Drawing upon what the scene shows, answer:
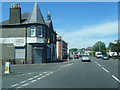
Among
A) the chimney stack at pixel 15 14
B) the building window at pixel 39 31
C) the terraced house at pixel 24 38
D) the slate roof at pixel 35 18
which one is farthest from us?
the chimney stack at pixel 15 14

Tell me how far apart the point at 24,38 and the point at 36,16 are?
450 cm

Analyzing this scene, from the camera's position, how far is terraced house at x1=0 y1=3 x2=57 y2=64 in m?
38.6

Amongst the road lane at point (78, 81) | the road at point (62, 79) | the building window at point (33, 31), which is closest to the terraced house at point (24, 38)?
the building window at point (33, 31)

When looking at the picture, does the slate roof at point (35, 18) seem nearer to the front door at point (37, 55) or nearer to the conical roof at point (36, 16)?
the conical roof at point (36, 16)

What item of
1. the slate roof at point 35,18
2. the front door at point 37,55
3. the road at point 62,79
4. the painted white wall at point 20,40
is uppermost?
the slate roof at point 35,18

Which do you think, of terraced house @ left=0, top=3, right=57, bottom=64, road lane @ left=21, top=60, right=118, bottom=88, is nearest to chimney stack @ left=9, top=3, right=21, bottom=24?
terraced house @ left=0, top=3, right=57, bottom=64

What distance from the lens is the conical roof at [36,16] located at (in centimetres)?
3931

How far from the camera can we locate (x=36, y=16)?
3969 centimetres

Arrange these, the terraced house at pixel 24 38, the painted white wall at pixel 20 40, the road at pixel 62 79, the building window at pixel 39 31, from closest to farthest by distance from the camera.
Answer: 1. the road at pixel 62 79
2. the painted white wall at pixel 20 40
3. the terraced house at pixel 24 38
4. the building window at pixel 39 31

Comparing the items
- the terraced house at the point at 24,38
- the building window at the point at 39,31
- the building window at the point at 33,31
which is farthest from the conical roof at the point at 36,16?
the building window at the point at 33,31

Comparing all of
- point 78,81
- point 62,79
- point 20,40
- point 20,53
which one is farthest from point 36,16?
point 78,81

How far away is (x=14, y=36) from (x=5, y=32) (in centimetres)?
200

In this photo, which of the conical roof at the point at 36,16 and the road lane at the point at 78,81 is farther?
the conical roof at the point at 36,16

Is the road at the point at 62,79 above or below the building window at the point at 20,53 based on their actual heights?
below
